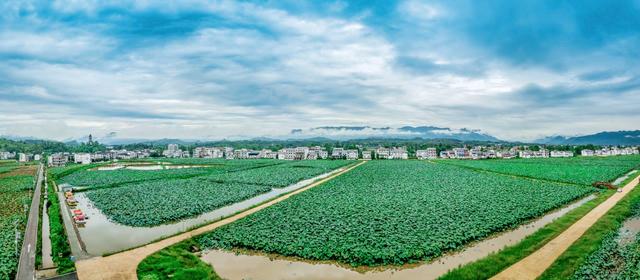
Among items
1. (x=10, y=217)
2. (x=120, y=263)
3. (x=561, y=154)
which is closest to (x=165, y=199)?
(x=10, y=217)

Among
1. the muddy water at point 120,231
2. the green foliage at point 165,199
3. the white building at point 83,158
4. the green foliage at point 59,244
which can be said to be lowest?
the muddy water at point 120,231

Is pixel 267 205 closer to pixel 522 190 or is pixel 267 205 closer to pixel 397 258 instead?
pixel 397 258

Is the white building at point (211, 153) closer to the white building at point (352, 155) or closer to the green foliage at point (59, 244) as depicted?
the white building at point (352, 155)

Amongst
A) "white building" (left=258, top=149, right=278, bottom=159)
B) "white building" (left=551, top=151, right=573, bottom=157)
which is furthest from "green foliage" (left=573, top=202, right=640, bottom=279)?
"white building" (left=551, top=151, right=573, bottom=157)

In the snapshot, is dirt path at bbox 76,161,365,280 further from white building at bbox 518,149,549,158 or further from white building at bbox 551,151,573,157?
white building at bbox 551,151,573,157

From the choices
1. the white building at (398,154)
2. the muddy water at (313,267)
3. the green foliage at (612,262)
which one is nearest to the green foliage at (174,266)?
the muddy water at (313,267)

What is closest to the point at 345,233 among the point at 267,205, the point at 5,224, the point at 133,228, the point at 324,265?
the point at 324,265
